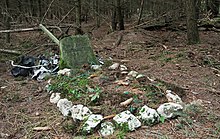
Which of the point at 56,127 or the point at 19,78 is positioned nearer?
the point at 56,127

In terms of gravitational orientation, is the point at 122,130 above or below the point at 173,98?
below

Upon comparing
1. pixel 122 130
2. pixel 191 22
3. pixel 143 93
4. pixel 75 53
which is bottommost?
pixel 122 130

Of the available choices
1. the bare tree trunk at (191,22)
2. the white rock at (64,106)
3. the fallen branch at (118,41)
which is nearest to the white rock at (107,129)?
the white rock at (64,106)

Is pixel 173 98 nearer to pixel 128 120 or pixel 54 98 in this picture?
pixel 128 120

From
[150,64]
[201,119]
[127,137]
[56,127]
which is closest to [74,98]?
[56,127]

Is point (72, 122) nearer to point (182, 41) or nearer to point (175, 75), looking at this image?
point (175, 75)

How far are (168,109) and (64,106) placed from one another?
1453 mm

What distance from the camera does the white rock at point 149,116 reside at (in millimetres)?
2994

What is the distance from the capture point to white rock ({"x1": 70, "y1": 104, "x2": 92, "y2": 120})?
320 centimetres

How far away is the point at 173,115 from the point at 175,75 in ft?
5.45

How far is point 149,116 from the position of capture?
3004mm

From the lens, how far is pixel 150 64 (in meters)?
5.51

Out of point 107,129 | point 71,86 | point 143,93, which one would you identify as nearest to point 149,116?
point 107,129

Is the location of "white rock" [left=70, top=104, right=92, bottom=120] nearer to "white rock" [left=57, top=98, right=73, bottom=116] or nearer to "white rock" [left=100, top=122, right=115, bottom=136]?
"white rock" [left=57, top=98, right=73, bottom=116]
